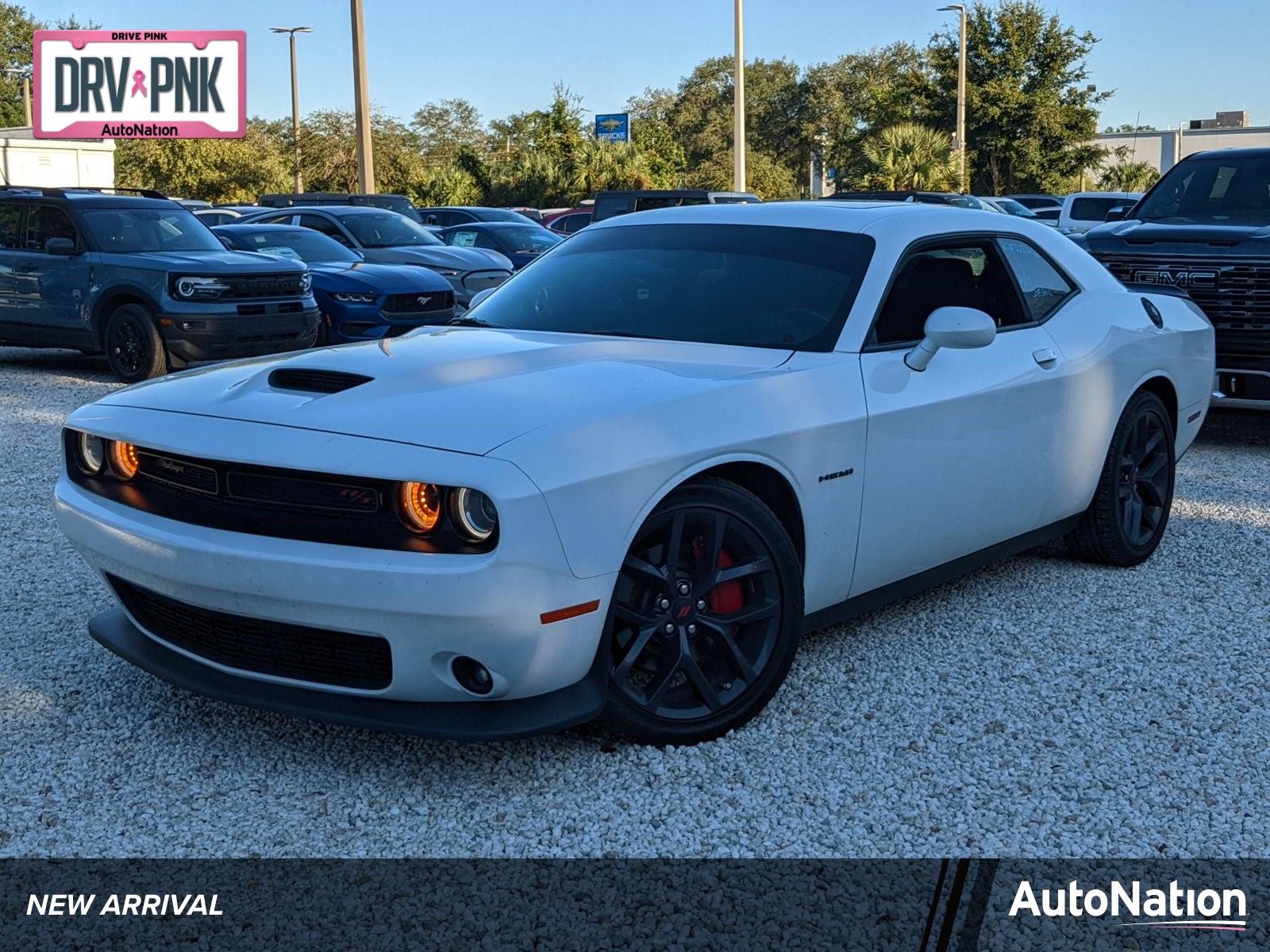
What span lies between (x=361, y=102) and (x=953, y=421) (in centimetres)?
2070

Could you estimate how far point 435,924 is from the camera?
2.84m

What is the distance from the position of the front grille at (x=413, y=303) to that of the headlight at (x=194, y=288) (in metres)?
1.53

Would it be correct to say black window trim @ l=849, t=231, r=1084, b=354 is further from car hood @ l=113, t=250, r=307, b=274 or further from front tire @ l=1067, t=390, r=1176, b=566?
car hood @ l=113, t=250, r=307, b=274

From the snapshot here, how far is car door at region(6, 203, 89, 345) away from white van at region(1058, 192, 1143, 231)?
849cm

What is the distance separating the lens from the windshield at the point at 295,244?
44.7 feet

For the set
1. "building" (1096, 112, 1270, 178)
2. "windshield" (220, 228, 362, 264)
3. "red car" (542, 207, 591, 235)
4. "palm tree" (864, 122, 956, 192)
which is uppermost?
"building" (1096, 112, 1270, 178)

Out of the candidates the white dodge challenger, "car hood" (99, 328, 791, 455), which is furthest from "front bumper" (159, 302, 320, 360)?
"car hood" (99, 328, 791, 455)

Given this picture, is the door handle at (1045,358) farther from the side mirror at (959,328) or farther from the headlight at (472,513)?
the headlight at (472,513)

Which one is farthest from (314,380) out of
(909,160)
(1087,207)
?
(909,160)

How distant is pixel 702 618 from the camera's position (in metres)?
3.69

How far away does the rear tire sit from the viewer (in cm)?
1146

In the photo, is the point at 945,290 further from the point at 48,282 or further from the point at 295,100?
the point at 295,100

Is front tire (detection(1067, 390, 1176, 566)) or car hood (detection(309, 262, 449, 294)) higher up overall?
car hood (detection(309, 262, 449, 294))

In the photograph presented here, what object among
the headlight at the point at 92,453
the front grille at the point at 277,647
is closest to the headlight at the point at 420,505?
the front grille at the point at 277,647
